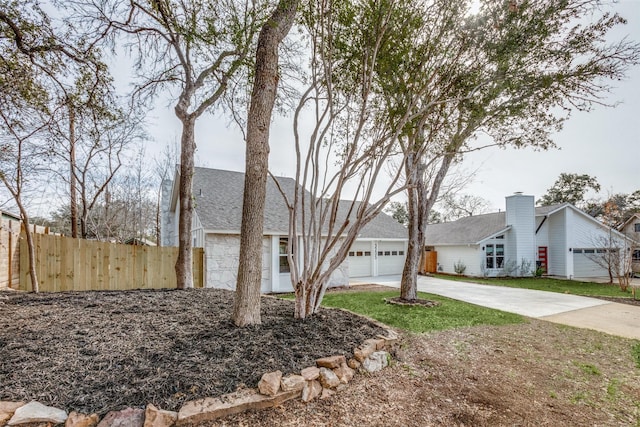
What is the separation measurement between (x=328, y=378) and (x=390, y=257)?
1347 cm

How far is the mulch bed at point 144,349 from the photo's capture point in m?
2.18

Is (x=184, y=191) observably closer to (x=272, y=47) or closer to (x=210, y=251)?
(x=210, y=251)

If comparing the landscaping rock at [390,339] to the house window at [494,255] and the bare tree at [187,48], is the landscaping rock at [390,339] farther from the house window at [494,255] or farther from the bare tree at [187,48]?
the house window at [494,255]

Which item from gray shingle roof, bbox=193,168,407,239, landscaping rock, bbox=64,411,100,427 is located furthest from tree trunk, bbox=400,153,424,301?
landscaping rock, bbox=64,411,100,427

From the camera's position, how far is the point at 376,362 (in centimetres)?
316

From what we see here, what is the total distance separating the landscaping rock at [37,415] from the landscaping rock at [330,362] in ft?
6.08

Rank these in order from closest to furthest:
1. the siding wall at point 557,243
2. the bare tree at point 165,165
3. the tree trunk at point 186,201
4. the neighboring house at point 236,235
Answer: the tree trunk at point 186,201 < the neighboring house at point 236,235 < the bare tree at point 165,165 < the siding wall at point 557,243

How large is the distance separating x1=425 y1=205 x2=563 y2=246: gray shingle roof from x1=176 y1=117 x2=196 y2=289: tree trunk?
14.3 meters

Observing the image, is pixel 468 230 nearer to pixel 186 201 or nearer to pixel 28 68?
pixel 186 201

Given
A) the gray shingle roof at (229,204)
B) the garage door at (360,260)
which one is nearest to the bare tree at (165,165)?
the gray shingle roof at (229,204)

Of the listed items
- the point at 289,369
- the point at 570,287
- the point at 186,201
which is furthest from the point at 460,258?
the point at 289,369

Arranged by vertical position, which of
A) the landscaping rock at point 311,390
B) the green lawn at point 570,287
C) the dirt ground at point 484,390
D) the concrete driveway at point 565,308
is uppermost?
the landscaping rock at point 311,390

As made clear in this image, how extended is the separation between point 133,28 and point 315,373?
7.55 metres

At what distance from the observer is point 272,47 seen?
3.86 m
